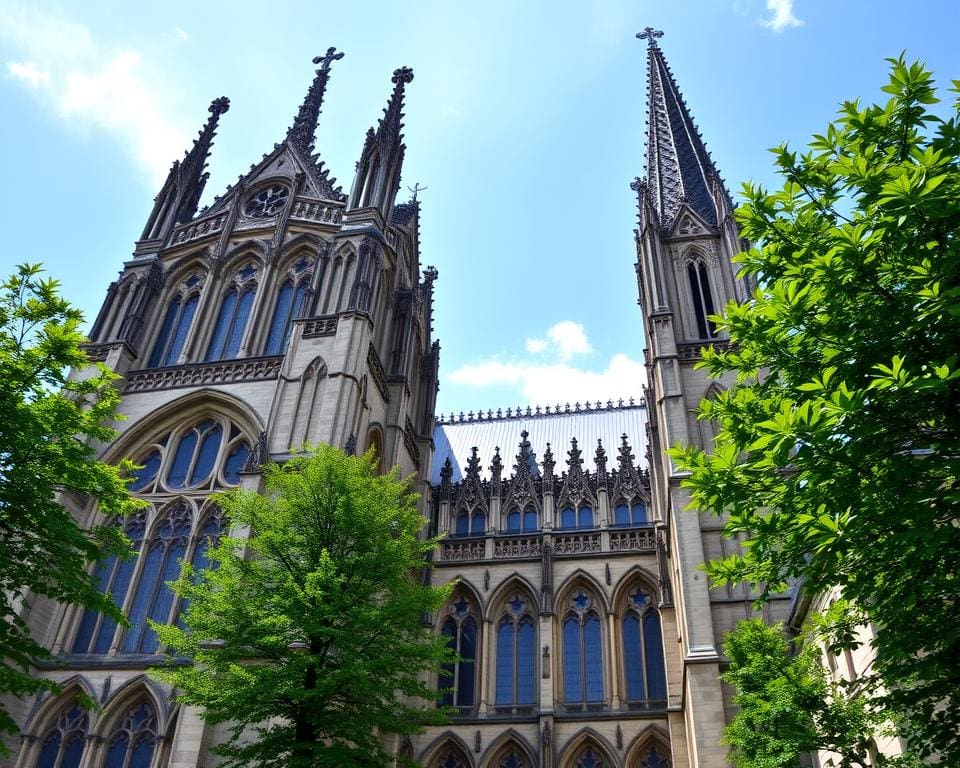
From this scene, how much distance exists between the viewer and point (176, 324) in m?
28.9

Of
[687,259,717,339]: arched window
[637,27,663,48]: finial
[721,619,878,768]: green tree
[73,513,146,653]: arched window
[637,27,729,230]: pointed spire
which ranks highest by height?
[637,27,663,48]: finial

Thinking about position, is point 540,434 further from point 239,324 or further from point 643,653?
point 239,324

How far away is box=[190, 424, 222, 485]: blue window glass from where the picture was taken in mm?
24328

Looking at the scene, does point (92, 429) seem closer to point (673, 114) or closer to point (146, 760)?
point (146, 760)

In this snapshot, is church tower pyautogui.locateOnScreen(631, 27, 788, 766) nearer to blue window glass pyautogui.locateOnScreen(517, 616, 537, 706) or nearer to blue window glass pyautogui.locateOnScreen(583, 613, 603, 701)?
blue window glass pyautogui.locateOnScreen(583, 613, 603, 701)

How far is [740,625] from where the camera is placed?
16.1m

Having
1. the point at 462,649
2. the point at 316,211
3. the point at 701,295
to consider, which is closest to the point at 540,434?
the point at 701,295

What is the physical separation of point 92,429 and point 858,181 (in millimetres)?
11786

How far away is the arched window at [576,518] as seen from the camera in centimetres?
2970

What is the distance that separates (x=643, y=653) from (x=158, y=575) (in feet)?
49.7

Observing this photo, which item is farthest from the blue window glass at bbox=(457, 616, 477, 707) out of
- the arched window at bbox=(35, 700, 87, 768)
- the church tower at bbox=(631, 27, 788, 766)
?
the arched window at bbox=(35, 700, 87, 768)

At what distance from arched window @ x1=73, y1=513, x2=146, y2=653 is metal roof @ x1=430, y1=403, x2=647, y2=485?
1345cm

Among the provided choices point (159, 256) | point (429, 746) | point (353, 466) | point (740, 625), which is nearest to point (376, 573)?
point (353, 466)

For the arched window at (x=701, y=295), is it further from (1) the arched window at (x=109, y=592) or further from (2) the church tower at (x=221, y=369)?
(1) the arched window at (x=109, y=592)
